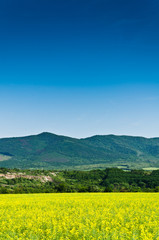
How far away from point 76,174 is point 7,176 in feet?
134

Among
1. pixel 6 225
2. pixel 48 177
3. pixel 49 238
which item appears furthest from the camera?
pixel 48 177

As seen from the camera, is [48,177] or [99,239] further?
[48,177]

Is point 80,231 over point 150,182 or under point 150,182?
over

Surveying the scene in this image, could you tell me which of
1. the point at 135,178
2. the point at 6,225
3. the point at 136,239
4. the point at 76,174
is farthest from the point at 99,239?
the point at 76,174

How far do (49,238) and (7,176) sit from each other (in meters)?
123

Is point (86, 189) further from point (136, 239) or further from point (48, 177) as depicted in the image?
point (136, 239)

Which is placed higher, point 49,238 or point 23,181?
point 49,238

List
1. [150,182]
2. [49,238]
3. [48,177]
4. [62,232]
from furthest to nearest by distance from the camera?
[48,177], [150,182], [62,232], [49,238]

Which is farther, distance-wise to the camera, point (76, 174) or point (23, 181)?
point (76, 174)

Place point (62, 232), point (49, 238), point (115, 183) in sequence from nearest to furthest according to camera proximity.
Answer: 1. point (49, 238)
2. point (62, 232)
3. point (115, 183)

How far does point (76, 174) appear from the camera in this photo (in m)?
154

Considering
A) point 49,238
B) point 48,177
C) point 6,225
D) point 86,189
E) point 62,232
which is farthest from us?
point 48,177

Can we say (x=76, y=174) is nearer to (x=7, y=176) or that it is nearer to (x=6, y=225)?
(x=7, y=176)

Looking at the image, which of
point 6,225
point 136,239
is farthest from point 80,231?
point 6,225
